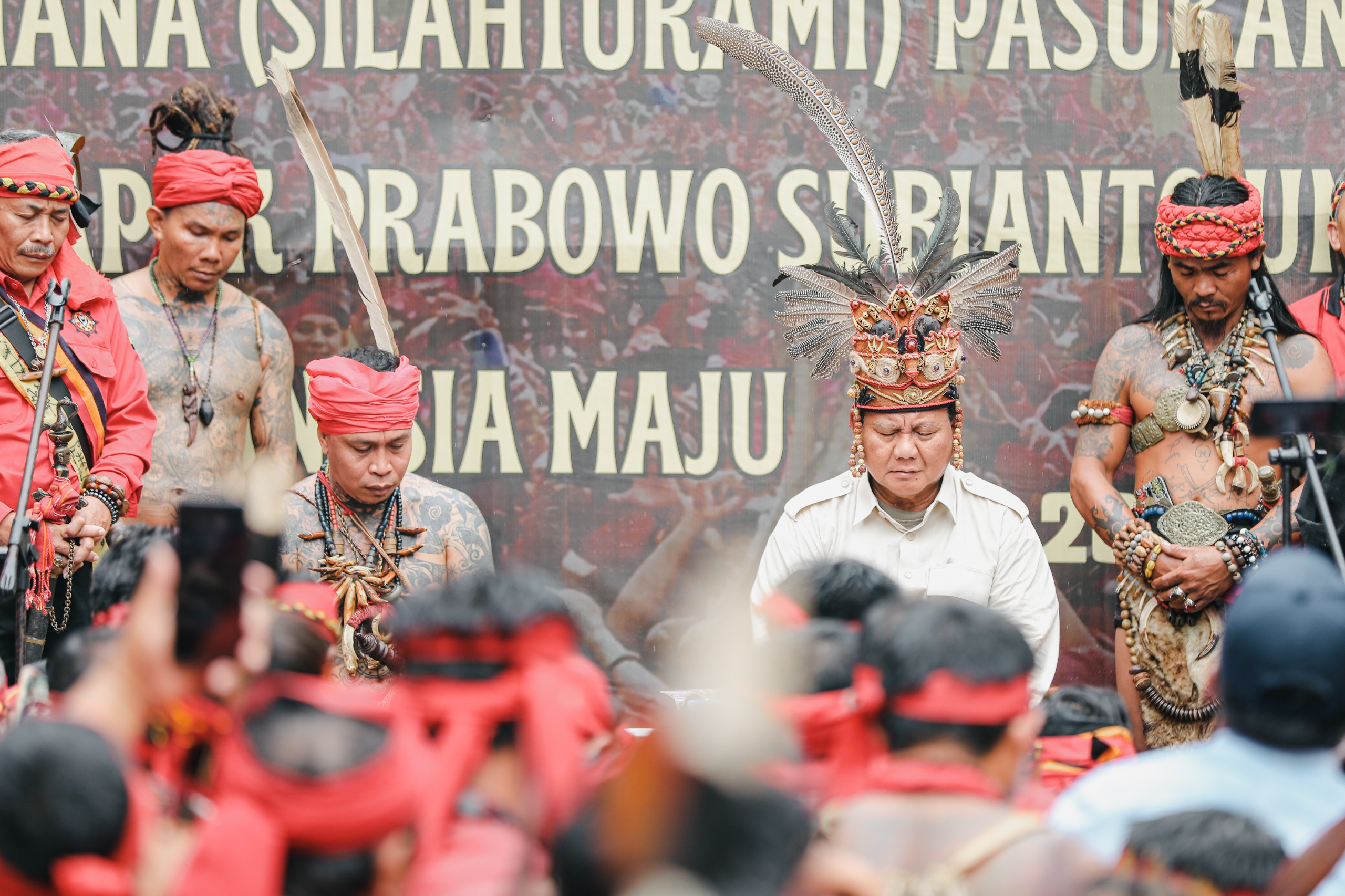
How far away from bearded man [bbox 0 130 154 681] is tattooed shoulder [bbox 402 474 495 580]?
93cm

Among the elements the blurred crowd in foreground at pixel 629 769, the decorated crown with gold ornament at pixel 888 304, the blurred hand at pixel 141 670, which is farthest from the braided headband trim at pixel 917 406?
the blurred hand at pixel 141 670

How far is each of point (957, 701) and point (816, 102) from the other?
10.9ft

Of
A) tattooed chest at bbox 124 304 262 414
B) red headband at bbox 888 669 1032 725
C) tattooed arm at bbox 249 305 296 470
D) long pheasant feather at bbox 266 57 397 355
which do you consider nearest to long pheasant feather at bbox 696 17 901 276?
long pheasant feather at bbox 266 57 397 355

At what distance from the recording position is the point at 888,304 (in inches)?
169

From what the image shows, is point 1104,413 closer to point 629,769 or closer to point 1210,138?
point 1210,138

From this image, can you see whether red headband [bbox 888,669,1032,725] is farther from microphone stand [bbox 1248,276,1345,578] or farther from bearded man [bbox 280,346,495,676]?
bearded man [bbox 280,346,495,676]

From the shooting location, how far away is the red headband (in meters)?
1.84

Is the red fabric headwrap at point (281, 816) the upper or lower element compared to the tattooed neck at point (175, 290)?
lower

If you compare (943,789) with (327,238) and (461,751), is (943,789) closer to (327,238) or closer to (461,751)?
(461,751)

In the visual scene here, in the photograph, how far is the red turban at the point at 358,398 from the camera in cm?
436

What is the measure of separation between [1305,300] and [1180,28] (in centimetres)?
115

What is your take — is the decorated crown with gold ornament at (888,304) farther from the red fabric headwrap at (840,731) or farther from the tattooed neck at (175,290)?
the tattooed neck at (175,290)

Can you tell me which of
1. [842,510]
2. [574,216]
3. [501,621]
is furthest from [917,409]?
[501,621]

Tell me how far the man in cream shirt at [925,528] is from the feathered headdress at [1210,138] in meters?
1.20
